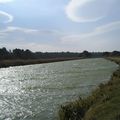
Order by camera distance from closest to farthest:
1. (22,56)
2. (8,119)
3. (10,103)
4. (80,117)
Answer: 1. (80,117)
2. (8,119)
3. (10,103)
4. (22,56)

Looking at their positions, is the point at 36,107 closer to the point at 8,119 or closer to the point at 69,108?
the point at 8,119

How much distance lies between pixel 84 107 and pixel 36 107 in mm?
5607

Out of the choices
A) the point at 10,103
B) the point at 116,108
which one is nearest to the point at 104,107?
the point at 116,108

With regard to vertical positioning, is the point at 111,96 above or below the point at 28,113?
above

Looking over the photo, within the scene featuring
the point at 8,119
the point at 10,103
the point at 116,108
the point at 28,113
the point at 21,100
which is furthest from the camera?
the point at 21,100

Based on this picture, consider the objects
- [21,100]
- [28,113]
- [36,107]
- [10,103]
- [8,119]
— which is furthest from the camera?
[21,100]

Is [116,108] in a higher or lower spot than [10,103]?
higher

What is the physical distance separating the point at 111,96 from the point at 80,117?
3495 mm

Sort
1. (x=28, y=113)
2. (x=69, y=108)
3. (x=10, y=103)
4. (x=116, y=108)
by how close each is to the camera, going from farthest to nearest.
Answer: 1. (x=10, y=103)
2. (x=28, y=113)
3. (x=69, y=108)
4. (x=116, y=108)

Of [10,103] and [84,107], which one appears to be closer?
[84,107]

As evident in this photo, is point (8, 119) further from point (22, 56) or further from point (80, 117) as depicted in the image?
point (22, 56)

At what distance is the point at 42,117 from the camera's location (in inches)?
727

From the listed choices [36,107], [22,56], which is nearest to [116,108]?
[36,107]

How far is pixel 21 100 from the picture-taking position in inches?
1043
